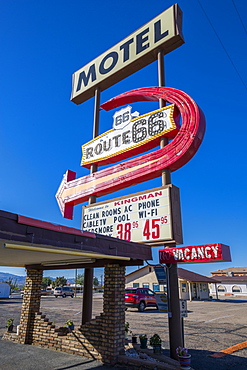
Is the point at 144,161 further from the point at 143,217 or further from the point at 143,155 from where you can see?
the point at 143,217

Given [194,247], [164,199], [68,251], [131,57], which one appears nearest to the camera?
[68,251]

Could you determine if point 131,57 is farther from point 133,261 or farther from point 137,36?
point 133,261

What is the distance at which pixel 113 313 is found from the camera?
7812 millimetres

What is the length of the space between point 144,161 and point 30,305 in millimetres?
6698

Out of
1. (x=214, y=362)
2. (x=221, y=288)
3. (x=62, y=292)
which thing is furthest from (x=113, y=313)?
(x=221, y=288)

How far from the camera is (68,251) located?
6488mm

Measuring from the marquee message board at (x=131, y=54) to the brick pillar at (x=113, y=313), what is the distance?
9.28m

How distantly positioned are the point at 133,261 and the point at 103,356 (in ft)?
8.85

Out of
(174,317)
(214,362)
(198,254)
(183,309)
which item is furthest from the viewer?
(214,362)

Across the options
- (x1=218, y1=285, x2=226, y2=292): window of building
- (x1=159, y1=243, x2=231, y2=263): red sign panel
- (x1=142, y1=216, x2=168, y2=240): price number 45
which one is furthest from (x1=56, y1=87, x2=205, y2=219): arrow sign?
(x1=218, y1=285, x2=226, y2=292): window of building

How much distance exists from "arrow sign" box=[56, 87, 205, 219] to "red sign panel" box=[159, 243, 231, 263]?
2.96 meters

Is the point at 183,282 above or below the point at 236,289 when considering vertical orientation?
above

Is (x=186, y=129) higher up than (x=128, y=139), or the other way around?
(x=128, y=139)

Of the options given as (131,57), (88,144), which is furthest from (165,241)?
(131,57)
